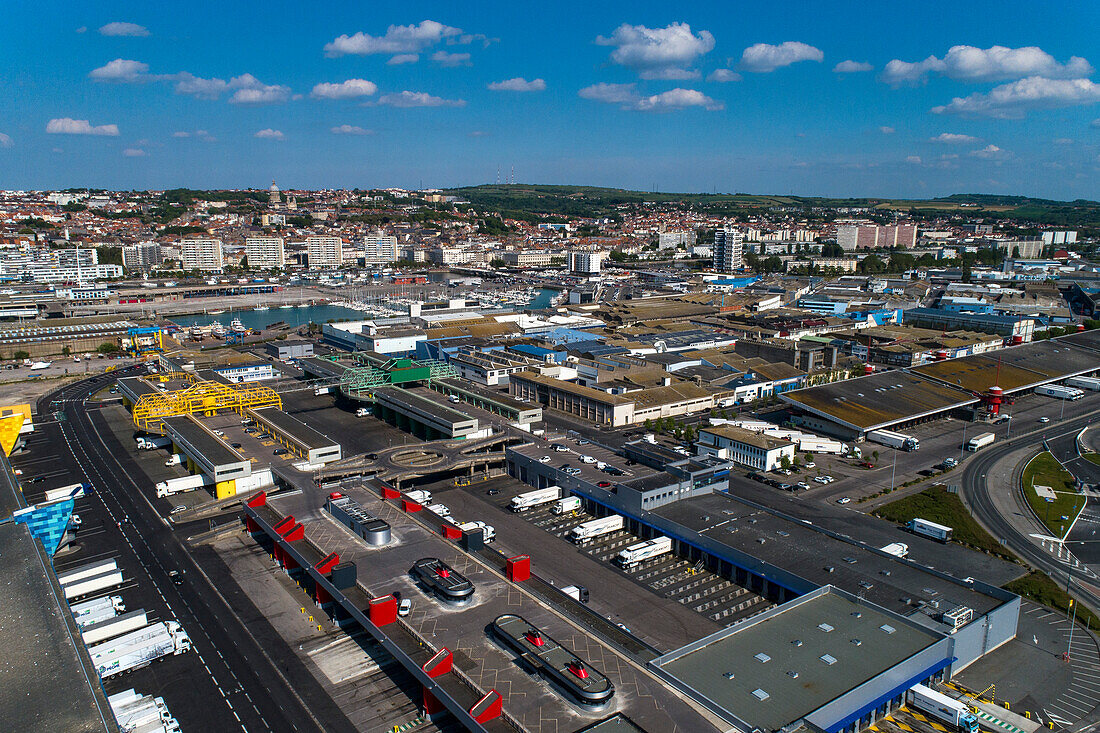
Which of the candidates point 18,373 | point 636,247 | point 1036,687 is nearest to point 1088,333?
point 1036,687

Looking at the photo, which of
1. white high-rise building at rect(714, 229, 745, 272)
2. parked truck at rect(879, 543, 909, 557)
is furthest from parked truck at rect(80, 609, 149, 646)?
white high-rise building at rect(714, 229, 745, 272)

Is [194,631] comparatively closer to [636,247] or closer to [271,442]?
[271,442]

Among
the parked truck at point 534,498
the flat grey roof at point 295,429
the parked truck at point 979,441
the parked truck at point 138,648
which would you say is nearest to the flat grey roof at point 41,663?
the parked truck at point 138,648

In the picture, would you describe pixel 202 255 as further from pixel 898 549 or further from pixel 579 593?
pixel 898 549

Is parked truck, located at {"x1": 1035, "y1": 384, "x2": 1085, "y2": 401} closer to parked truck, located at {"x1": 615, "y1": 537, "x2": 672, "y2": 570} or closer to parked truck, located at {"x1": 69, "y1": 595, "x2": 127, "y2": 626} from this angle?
parked truck, located at {"x1": 615, "y1": 537, "x2": 672, "y2": 570}

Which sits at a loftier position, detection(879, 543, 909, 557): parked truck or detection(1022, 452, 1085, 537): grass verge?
detection(879, 543, 909, 557): parked truck

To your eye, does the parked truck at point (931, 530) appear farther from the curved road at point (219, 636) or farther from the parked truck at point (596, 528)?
the curved road at point (219, 636)
